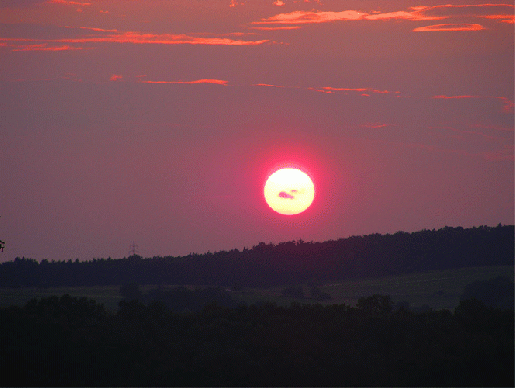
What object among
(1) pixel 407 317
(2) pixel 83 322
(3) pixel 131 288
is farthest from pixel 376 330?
(3) pixel 131 288

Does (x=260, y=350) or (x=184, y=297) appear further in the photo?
(x=184, y=297)

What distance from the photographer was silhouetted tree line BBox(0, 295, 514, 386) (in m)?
52.9

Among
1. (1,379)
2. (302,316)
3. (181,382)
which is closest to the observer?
(1,379)

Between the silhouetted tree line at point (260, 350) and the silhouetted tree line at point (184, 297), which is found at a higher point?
the silhouetted tree line at point (184, 297)

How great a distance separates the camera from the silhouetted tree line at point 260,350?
5288 centimetres

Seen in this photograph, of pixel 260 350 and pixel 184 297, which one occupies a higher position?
pixel 184 297

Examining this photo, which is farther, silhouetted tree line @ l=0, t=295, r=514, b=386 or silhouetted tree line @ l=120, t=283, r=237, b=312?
silhouetted tree line @ l=120, t=283, r=237, b=312

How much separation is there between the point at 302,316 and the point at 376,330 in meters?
13.6

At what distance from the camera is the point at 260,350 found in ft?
203

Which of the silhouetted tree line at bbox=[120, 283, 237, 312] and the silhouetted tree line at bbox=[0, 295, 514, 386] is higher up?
the silhouetted tree line at bbox=[120, 283, 237, 312]

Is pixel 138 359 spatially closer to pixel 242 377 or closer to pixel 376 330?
pixel 242 377

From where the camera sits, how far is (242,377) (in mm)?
54906

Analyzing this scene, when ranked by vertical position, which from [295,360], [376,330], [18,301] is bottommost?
[295,360]

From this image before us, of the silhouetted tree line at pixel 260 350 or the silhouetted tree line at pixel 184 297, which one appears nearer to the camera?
the silhouetted tree line at pixel 260 350
